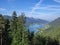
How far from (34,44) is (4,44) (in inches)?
381

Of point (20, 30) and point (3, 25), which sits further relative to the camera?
point (3, 25)

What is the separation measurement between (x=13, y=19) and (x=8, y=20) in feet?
Result: 11.2

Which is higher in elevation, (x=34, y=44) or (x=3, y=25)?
(x=3, y=25)

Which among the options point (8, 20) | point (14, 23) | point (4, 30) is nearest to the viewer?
point (4, 30)

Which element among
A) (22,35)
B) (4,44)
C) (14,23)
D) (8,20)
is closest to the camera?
(22,35)

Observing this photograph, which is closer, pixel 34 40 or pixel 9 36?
pixel 9 36

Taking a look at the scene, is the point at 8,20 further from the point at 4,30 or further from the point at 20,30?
the point at 20,30

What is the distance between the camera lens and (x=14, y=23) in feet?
214

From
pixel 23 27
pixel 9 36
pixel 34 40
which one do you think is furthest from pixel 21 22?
pixel 34 40

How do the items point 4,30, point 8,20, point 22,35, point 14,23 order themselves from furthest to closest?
1. point 8,20
2. point 14,23
3. point 4,30
4. point 22,35

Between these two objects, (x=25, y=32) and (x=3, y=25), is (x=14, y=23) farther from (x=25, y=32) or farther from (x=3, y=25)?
(x=25, y=32)

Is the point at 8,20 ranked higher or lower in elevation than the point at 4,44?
higher

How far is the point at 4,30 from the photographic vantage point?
58.5 m

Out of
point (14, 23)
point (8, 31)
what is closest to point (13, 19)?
point (14, 23)
